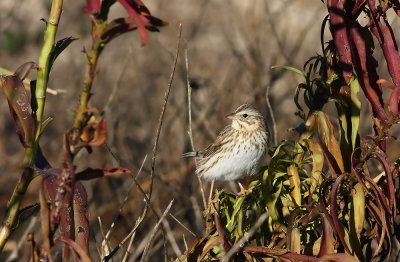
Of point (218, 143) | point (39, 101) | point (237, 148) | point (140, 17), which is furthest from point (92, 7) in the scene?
point (218, 143)

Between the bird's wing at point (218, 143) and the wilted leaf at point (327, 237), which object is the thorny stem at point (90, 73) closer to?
the wilted leaf at point (327, 237)

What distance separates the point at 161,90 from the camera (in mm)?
8727

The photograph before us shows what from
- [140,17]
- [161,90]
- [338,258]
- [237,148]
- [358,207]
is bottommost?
[338,258]

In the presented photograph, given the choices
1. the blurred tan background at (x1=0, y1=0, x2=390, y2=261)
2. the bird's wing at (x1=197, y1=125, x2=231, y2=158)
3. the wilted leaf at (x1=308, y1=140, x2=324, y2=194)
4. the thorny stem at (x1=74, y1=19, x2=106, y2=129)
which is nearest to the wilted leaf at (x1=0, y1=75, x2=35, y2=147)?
the thorny stem at (x1=74, y1=19, x2=106, y2=129)

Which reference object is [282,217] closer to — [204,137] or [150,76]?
[204,137]

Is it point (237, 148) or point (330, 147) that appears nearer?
point (330, 147)

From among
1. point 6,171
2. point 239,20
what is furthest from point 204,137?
point 6,171

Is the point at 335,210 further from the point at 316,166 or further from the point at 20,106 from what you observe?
the point at 20,106

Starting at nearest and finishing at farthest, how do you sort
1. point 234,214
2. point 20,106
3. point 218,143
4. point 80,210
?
point 20,106
point 80,210
point 234,214
point 218,143

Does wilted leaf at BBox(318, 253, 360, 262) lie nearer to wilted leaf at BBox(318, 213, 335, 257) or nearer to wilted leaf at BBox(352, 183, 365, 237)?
wilted leaf at BBox(318, 213, 335, 257)

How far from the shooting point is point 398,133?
16.7 feet

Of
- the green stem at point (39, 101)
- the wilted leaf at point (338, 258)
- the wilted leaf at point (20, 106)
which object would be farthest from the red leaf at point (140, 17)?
the wilted leaf at point (338, 258)

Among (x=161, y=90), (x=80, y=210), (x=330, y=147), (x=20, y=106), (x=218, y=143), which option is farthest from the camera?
(x=161, y=90)

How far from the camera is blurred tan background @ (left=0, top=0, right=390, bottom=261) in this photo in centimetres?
527
